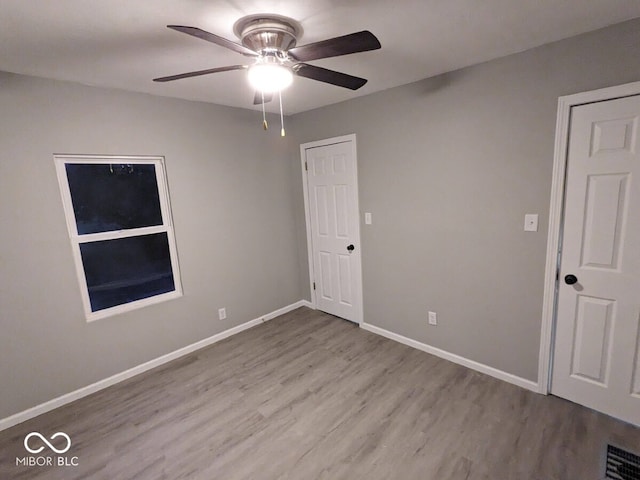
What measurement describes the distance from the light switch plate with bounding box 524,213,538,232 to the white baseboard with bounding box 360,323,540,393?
3.83ft

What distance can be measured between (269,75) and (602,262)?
2298 mm

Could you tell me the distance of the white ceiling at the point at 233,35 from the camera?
1.41 m

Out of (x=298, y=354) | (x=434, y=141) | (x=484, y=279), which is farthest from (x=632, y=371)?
(x=298, y=354)

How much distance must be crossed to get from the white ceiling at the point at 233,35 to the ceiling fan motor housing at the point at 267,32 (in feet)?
0.12

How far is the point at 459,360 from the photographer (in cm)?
271

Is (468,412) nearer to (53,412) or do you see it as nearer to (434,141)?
(434,141)

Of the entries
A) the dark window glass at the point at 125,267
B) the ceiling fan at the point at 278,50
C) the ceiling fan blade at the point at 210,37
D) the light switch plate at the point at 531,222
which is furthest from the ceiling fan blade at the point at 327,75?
the dark window glass at the point at 125,267

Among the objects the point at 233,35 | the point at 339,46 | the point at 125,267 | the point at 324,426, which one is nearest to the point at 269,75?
the point at 339,46

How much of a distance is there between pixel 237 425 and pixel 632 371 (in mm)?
2614

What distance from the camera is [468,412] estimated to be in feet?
7.04

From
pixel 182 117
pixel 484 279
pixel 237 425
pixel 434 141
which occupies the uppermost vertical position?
pixel 182 117

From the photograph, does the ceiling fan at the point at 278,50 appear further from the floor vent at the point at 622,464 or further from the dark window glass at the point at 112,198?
the floor vent at the point at 622,464

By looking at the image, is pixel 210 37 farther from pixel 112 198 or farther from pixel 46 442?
pixel 46 442

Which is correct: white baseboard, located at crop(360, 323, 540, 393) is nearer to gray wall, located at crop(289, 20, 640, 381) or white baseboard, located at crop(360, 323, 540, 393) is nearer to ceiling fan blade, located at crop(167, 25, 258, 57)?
gray wall, located at crop(289, 20, 640, 381)
